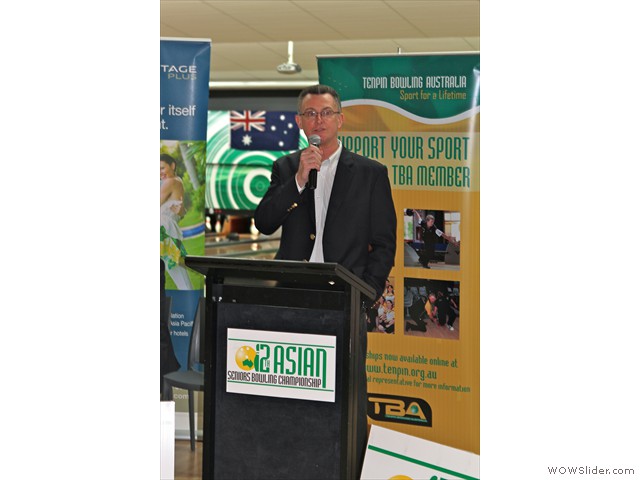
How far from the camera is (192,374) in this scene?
4.53m

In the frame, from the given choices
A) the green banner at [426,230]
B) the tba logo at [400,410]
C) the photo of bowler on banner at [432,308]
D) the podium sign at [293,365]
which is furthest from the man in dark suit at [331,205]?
the podium sign at [293,365]

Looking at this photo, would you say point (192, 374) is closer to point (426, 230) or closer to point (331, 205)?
point (331, 205)

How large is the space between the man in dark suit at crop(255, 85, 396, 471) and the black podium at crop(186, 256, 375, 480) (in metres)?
1.16

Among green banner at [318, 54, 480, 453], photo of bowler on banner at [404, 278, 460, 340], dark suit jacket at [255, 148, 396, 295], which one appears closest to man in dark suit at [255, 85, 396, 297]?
dark suit jacket at [255, 148, 396, 295]

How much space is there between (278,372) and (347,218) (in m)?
1.39

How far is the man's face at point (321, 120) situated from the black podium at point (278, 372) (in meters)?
1.42

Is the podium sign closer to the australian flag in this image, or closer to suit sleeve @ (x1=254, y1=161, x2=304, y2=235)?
suit sleeve @ (x1=254, y1=161, x2=304, y2=235)
